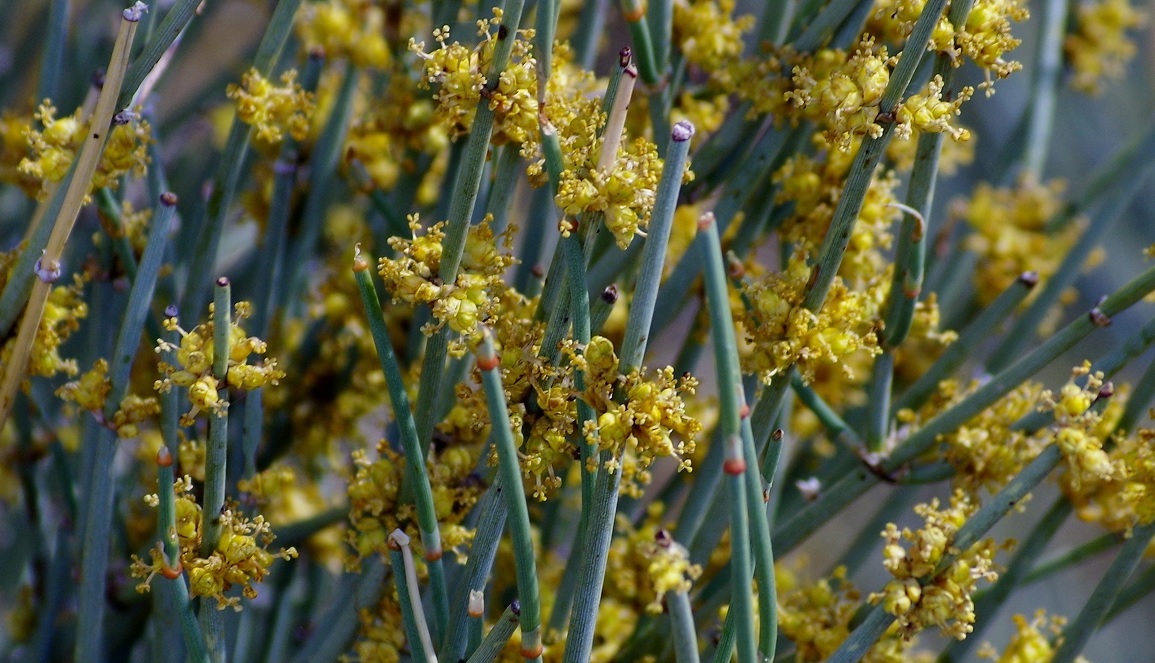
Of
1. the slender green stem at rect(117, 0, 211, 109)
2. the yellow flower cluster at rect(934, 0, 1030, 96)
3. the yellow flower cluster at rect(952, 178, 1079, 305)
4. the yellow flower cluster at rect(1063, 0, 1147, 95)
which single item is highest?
the yellow flower cluster at rect(1063, 0, 1147, 95)

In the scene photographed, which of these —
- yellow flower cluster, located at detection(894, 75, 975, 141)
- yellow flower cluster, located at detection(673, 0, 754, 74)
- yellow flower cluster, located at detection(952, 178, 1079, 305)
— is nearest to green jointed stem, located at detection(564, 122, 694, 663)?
yellow flower cluster, located at detection(894, 75, 975, 141)

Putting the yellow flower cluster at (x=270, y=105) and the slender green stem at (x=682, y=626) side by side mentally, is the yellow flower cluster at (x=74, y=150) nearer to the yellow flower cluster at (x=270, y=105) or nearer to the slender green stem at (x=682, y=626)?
the yellow flower cluster at (x=270, y=105)

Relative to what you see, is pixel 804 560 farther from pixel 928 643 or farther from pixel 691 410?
pixel 928 643

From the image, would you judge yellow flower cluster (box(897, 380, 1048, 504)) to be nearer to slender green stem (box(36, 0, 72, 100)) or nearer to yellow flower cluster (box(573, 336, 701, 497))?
yellow flower cluster (box(573, 336, 701, 497))

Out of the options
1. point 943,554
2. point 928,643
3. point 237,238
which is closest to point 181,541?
point 943,554

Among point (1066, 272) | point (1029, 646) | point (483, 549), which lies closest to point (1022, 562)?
point (1029, 646)

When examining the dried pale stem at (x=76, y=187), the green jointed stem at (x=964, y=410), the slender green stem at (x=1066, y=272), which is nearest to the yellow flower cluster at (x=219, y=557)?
the dried pale stem at (x=76, y=187)
